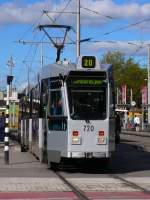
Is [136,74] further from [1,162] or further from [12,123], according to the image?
[1,162]

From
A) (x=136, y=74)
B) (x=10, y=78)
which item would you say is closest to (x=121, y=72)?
(x=136, y=74)

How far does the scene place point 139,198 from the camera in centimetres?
1405

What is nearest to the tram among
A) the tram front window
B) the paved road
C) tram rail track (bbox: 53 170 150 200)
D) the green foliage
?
the tram front window

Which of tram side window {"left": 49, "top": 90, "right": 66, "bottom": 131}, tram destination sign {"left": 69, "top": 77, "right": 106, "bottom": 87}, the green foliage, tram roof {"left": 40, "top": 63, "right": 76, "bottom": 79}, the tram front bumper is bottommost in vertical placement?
the tram front bumper

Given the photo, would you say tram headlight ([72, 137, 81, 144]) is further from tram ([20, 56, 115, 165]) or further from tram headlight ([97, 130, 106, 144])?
tram headlight ([97, 130, 106, 144])

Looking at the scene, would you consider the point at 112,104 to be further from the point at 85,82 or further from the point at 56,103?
the point at 56,103

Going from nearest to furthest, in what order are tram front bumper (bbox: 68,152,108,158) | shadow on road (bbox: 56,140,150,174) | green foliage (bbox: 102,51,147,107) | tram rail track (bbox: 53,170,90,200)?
tram rail track (bbox: 53,170,90,200), tram front bumper (bbox: 68,152,108,158), shadow on road (bbox: 56,140,150,174), green foliage (bbox: 102,51,147,107)

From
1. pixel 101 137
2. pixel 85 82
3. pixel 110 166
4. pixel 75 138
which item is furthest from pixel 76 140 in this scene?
pixel 110 166

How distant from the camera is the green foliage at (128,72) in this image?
122 metres

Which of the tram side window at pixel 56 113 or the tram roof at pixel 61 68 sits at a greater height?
the tram roof at pixel 61 68

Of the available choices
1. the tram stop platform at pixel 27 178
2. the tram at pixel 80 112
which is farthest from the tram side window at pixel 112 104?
the tram stop platform at pixel 27 178

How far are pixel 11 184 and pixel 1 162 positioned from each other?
7.31 m

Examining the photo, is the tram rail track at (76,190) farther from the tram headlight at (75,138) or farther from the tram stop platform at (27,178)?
the tram headlight at (75,138)

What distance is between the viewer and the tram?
763 inches
